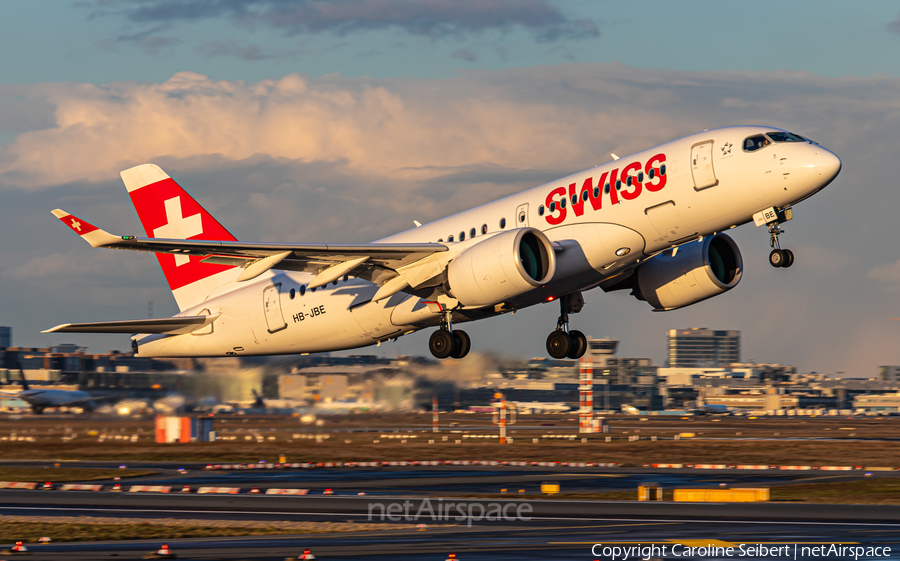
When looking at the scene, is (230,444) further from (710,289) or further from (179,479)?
(710,289)

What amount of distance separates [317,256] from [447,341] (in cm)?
487

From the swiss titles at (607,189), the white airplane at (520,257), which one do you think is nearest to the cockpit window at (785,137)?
the white airplane at (520,257)

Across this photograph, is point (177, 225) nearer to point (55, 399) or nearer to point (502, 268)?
point (502, 268)

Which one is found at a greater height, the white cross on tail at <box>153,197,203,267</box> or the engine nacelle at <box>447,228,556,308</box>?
the white cross on tail at <box>153,197,203,267</box>

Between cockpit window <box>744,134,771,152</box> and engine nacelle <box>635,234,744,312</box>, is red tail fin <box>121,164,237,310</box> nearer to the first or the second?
engine nacelle <box>635,234,744,312</box>

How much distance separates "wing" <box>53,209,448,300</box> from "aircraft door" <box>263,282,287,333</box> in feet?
12.0

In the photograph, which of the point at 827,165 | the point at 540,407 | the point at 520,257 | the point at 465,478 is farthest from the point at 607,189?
the point at 540,407

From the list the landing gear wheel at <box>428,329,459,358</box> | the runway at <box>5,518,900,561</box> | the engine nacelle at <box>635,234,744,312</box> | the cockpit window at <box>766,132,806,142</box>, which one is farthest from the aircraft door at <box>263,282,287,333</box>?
the cockpit window at <box>766,132,806,142</box>

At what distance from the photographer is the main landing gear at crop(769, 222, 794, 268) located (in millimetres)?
27969

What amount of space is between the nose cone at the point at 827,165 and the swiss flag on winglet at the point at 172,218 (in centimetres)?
2184

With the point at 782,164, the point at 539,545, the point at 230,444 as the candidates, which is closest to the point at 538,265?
the point at 782,164

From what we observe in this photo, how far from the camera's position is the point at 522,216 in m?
31.0

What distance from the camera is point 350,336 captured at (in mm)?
34875

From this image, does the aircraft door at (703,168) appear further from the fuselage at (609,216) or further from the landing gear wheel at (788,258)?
the landing gear wheel at (788,258)
